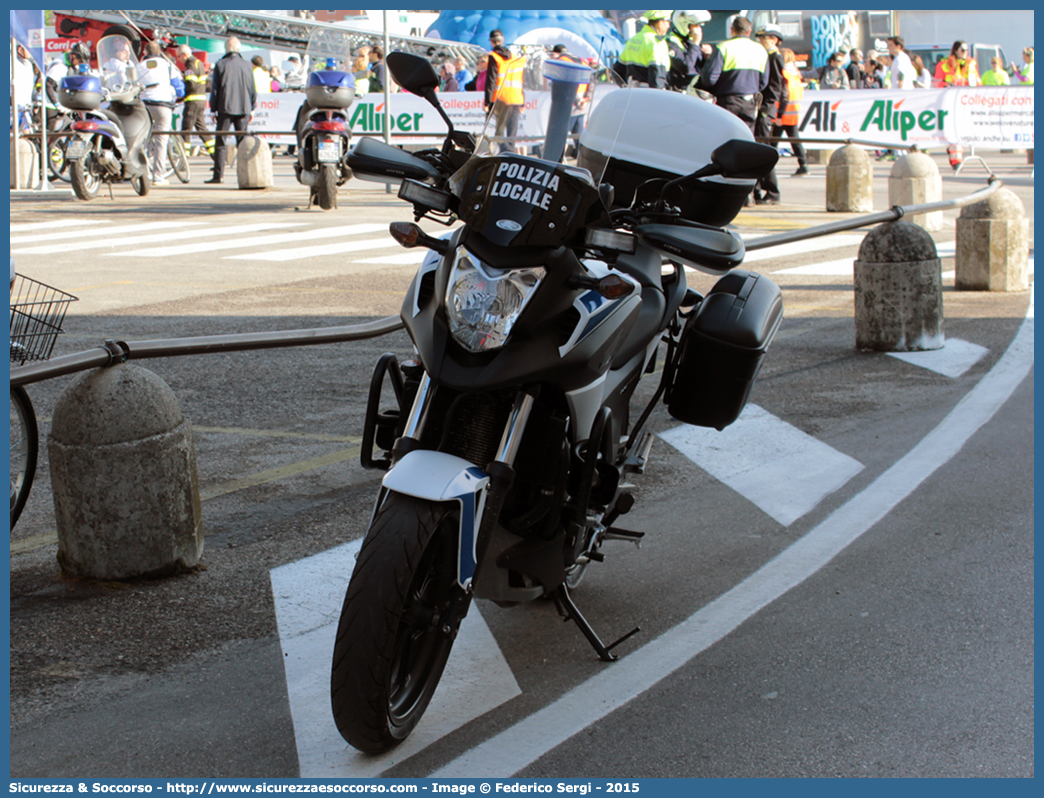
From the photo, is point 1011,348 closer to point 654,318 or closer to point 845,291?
point 845,291

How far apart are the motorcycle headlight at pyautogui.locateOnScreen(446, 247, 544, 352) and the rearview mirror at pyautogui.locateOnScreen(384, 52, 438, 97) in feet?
2.46

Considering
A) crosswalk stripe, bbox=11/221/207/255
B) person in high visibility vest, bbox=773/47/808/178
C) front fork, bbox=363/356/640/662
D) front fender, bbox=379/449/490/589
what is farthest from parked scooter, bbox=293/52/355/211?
front fender, bbox=379/449/490/589

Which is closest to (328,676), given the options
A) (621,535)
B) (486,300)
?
(621,535)

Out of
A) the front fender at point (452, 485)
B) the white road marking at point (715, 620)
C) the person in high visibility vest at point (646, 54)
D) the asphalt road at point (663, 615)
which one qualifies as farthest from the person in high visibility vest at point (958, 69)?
the front fender at point (452, 485)

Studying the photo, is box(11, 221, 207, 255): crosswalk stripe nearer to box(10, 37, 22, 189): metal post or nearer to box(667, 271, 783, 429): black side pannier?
box(10, 37, 22, 189): metal post

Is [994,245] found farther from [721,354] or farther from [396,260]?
[721,354]

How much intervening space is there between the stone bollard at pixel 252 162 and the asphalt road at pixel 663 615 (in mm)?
12814

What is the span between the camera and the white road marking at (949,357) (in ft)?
24.9

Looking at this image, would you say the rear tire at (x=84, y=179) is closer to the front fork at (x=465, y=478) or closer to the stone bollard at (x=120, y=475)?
the stone bollard at (x=120, y=475)

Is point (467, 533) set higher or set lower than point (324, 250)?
lower

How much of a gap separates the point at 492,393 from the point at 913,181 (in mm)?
12603

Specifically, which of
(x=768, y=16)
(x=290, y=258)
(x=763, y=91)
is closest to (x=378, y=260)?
(x=290, y=258)

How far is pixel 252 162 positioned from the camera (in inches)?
783

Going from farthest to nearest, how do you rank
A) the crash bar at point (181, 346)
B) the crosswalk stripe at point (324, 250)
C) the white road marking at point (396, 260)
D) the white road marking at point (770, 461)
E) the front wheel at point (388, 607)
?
the crosswalk stripe at point (324, 250), the white road marking at point (396, 260), the white road marking at point (770, 461), the crash bar at point (181, 346), the front wheel at point (388, 607)
